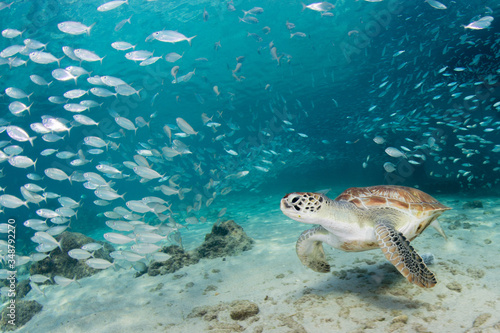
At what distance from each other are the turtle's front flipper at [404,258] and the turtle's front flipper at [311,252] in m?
0.82

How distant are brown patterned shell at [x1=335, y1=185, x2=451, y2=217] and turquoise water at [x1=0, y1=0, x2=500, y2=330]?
2.78 m

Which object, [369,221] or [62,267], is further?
[62,267]

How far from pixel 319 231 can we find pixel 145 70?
74.4ft

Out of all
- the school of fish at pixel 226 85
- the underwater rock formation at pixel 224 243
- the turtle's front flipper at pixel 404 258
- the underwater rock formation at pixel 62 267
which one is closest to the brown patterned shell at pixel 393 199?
the turtle's front flipper at pixel 404 258

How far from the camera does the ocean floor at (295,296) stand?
7.30 feet

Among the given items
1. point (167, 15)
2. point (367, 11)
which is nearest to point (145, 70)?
point (167, 15)

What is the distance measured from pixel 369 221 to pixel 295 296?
1.33 meters

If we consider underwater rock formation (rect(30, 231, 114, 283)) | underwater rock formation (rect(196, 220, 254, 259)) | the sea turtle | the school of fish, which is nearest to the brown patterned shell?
the sea turtle

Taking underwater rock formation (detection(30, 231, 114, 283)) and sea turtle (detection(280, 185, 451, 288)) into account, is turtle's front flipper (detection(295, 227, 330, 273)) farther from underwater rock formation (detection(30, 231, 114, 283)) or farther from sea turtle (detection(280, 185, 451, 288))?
underwater rock formation (detection(30, 231, 114, 283))

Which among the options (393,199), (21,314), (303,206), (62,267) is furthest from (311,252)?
(62,267)

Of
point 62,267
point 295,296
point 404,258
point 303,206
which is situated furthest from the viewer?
point 62,267

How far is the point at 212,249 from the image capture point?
224 inches

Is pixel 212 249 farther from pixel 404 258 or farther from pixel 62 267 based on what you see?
pixel 404 258

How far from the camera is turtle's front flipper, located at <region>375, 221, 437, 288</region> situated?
6.60 ft
